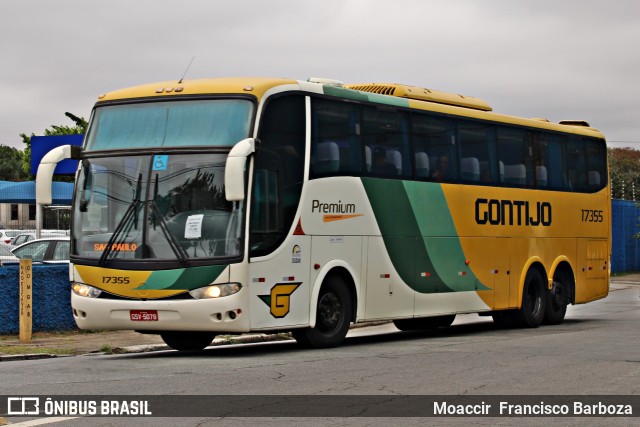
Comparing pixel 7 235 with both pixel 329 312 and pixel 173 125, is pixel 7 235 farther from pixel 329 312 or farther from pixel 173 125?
pixel 173 125

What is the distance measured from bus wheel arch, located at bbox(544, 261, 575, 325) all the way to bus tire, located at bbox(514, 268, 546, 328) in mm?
244

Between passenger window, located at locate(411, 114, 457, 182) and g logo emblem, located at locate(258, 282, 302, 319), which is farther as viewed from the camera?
passenger window, located at locate(411, 114, 457, 182)

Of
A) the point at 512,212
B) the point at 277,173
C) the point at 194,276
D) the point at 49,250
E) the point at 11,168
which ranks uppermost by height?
the point at 11,168

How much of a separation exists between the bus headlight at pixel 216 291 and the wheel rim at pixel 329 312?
201 centimetres

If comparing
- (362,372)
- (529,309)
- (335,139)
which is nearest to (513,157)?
(529,309)

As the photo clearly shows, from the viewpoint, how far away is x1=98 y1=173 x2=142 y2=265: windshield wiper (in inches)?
Result: 623

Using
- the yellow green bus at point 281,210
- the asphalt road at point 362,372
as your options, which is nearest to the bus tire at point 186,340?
the yellow green bus at point 281,210

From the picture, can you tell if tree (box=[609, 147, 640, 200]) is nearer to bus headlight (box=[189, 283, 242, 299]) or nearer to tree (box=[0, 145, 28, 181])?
tree (box=[0, 145, 28, 181])

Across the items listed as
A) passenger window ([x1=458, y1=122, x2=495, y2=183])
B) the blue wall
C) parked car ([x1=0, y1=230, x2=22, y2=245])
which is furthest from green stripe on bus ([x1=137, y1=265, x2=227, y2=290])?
parked car ([x1=0, y1=230, x2=22, y2=245])

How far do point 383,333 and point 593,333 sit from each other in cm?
419

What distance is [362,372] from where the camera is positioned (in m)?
13.4

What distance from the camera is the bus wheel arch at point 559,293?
2372 cm

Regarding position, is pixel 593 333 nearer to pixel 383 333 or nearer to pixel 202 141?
pixel 383 333

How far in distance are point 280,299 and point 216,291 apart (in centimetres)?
114
